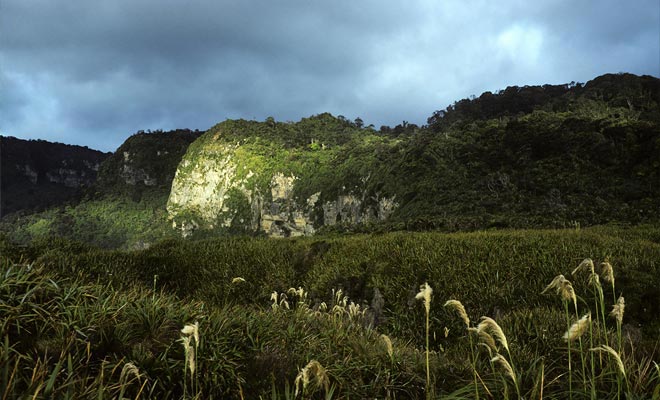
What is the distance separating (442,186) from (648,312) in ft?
126

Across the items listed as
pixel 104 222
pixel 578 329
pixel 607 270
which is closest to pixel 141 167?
pixel 104 222

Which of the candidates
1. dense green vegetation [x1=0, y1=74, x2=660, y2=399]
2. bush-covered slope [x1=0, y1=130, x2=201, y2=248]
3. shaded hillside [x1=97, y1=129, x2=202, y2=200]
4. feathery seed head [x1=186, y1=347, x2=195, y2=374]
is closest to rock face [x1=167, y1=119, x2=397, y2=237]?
bush-covered slope [x1=0, y1=130, x2=201, y2=248]

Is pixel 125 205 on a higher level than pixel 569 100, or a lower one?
lower

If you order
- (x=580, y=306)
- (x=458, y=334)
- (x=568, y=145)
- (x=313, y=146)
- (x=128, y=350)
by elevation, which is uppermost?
(x=313, y=146)

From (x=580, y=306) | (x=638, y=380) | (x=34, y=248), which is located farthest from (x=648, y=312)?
(x=34, y=248)

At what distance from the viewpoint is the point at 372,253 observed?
12992mm

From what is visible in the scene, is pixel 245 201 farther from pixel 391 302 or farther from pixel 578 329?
pixel 578 329

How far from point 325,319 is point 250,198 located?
11162 cm

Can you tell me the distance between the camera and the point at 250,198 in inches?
4530

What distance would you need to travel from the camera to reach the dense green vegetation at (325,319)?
319cm

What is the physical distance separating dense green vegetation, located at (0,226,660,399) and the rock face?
40.5 m

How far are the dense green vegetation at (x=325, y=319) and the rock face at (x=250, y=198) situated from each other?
133 ft

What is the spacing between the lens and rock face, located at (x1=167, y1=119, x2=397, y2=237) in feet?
246

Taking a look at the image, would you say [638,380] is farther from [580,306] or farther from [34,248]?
[34,248]
